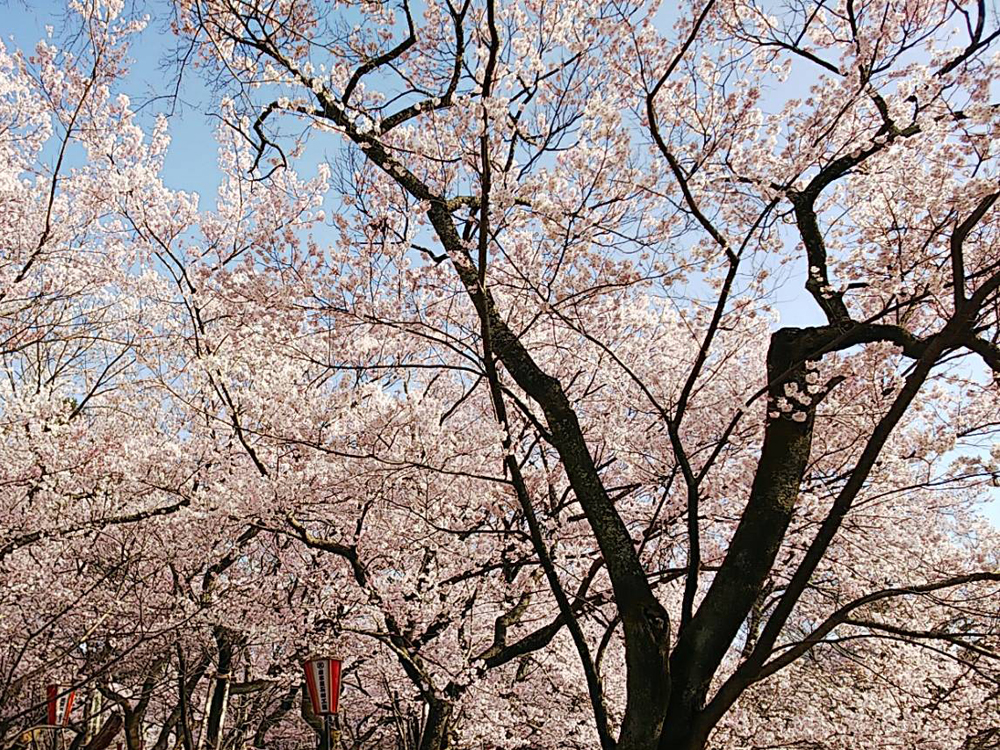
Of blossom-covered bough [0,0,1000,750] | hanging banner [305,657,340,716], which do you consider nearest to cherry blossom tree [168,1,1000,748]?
blossom-covered bough [0,0,1000,750]

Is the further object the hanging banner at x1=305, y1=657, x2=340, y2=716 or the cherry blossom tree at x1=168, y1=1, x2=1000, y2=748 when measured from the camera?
the hanging banner at x1=305, y1=657, x2=340, y2=716

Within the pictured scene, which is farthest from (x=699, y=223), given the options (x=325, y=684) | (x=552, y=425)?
(x=325, y=684)

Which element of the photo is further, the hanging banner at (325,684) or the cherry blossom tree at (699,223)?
the hanging banner at (325,684)

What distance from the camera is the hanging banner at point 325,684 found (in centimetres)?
629

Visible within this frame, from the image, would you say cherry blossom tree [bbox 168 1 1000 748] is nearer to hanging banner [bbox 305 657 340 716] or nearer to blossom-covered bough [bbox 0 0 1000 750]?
blossom-covered bough [bbox 0 0 1000 750]

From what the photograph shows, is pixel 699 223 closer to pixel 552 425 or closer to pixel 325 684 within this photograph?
pixel 552 425

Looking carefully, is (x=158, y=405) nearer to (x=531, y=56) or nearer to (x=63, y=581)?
(x=63, y=581)

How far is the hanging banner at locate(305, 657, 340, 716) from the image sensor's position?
20.6 ft

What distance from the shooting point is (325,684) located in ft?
20.6

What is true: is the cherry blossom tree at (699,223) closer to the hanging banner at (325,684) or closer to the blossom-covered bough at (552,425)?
the blossom-covered bough at (552,425)

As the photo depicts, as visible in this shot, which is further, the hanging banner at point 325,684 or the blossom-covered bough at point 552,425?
the hanging banner at point 325,684

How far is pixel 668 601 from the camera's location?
876cm

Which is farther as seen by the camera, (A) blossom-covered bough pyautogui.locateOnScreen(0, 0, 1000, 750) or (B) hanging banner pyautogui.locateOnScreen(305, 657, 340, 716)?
(B) hanging banner pyautogui.locateOnScreen(305, 657, 340, 716)

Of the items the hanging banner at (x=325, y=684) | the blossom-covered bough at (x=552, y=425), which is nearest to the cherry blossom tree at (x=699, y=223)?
the blossom-covered bough at (x=552, y=425)
